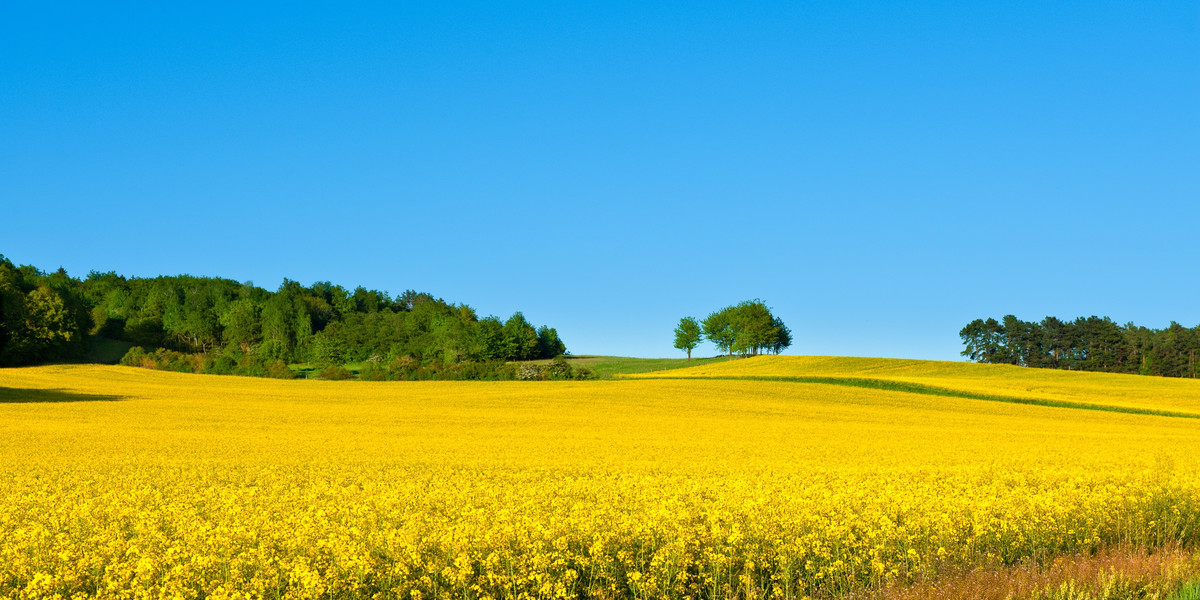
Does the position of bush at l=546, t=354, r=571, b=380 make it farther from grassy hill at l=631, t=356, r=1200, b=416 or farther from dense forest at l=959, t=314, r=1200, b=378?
dense forest at l=959, t=314, r=1200, b=378

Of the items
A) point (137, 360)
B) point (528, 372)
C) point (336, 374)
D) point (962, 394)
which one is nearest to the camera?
point (962, 394)

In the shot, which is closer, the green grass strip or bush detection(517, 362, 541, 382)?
the green grass strip

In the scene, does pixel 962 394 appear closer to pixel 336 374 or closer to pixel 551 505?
pixel 336 374

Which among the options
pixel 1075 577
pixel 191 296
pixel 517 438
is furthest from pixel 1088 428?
pixel 191 296

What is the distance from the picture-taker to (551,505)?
10.7 m

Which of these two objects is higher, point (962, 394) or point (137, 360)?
point (137, 360)

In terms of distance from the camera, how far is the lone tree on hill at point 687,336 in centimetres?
10562

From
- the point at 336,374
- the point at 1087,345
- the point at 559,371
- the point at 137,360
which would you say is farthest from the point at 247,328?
the point at 1087,345

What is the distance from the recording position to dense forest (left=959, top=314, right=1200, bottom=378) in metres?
93.9

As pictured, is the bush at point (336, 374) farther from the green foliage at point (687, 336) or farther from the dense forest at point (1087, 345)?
the dense forest at point (1087, 345)

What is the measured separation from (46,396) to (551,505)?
38110 mm

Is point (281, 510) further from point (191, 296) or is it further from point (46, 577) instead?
point (191, 296)

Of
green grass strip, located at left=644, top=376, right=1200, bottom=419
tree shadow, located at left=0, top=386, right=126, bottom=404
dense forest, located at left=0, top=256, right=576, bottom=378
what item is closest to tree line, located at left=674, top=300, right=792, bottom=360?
dense forest, located at left=0, top=256, right=576, bottom=378

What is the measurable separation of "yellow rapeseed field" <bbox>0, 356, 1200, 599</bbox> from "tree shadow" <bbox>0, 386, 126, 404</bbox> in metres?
10.4
